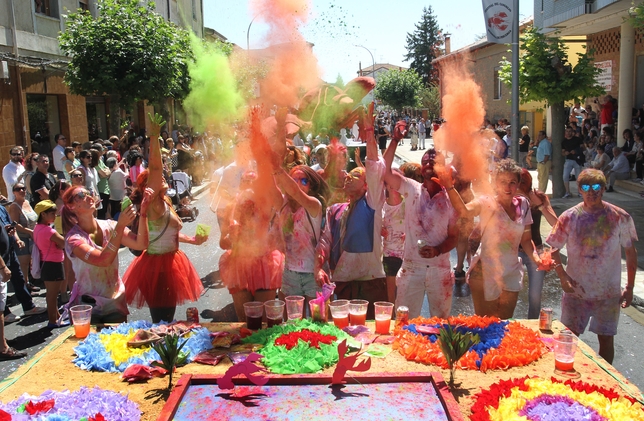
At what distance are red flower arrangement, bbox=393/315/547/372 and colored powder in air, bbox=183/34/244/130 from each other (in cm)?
446

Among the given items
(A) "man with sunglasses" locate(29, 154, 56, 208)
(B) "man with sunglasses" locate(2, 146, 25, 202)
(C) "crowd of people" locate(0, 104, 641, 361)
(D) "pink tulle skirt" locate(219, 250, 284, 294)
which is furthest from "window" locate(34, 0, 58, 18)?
(D) "pink tulle skirt" locate(219, 250, 284, 294)

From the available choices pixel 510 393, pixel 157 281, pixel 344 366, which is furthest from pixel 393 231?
pixel 510 393

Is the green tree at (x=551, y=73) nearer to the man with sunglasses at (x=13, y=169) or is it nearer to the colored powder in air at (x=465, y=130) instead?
the colored powder in air at (x=465, y=130)

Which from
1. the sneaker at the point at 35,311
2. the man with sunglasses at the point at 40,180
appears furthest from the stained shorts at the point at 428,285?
the man with sunglasses at the point at 40,180

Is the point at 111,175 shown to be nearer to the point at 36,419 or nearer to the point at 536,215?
the point at 536,215

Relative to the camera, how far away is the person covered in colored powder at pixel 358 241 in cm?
482

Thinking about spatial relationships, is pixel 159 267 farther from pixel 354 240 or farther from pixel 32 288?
pixel 32 288

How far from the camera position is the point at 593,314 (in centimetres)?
477

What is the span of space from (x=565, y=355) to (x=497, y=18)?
8970 millimetres

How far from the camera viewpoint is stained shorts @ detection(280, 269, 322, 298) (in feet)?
15.5

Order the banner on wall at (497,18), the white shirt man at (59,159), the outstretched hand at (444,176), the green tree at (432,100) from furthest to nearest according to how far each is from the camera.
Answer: the green tree at (432,100) < the white shirt man at (59,159) < the banner on wall at (497,18) < the outstretched hand at (444,176)

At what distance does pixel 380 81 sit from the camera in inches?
1917

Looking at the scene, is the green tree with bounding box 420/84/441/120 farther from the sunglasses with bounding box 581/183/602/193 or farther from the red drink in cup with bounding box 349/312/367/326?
the red drink in cup with bounding box 349/312/367/326

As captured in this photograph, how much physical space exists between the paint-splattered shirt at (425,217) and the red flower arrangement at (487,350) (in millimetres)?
968
